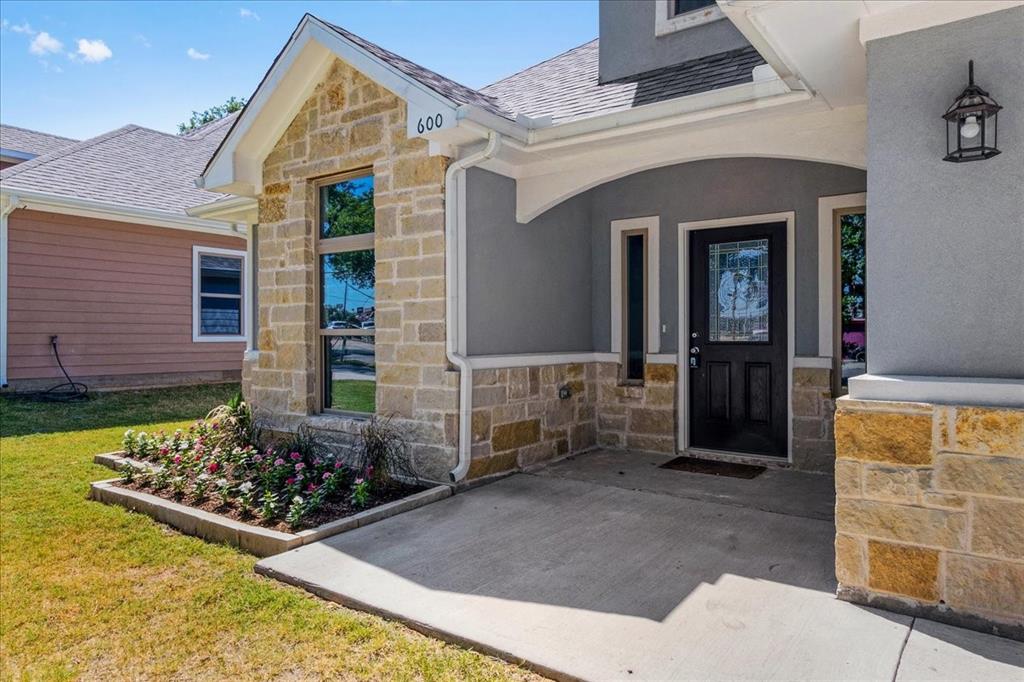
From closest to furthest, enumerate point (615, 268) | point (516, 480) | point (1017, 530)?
point (1017, 530) < point (516, 480) < point (615, 268)

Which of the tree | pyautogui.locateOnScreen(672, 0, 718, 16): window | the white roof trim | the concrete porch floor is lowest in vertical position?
the concrete porch floor

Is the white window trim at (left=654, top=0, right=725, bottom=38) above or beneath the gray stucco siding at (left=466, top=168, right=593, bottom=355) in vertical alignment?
above

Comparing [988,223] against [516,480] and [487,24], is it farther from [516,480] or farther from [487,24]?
[487,24]

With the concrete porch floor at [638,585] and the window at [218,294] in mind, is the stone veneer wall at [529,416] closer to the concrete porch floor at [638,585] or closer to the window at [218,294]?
the concrete porch floor at [638,585]

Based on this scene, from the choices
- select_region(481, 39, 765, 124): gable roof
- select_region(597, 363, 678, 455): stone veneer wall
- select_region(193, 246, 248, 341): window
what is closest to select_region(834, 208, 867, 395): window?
select_region(597, 363, 678, 455): stone veneer wall

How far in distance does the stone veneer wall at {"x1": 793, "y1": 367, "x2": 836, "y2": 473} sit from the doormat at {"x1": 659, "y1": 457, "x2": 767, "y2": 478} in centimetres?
37

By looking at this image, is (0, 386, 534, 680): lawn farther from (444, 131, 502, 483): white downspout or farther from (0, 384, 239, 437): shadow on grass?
(0, 384, 239, 437): shadow on grass

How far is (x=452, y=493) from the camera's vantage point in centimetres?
485

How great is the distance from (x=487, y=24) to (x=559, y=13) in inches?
55.0

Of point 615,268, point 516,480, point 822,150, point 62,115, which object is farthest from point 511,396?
point 62,115

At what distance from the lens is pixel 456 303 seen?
4984mm

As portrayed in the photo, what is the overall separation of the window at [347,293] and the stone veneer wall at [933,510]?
150 inches

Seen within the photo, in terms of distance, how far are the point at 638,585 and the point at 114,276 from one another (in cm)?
1091

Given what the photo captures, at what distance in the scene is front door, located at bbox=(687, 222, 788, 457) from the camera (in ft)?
18.4
